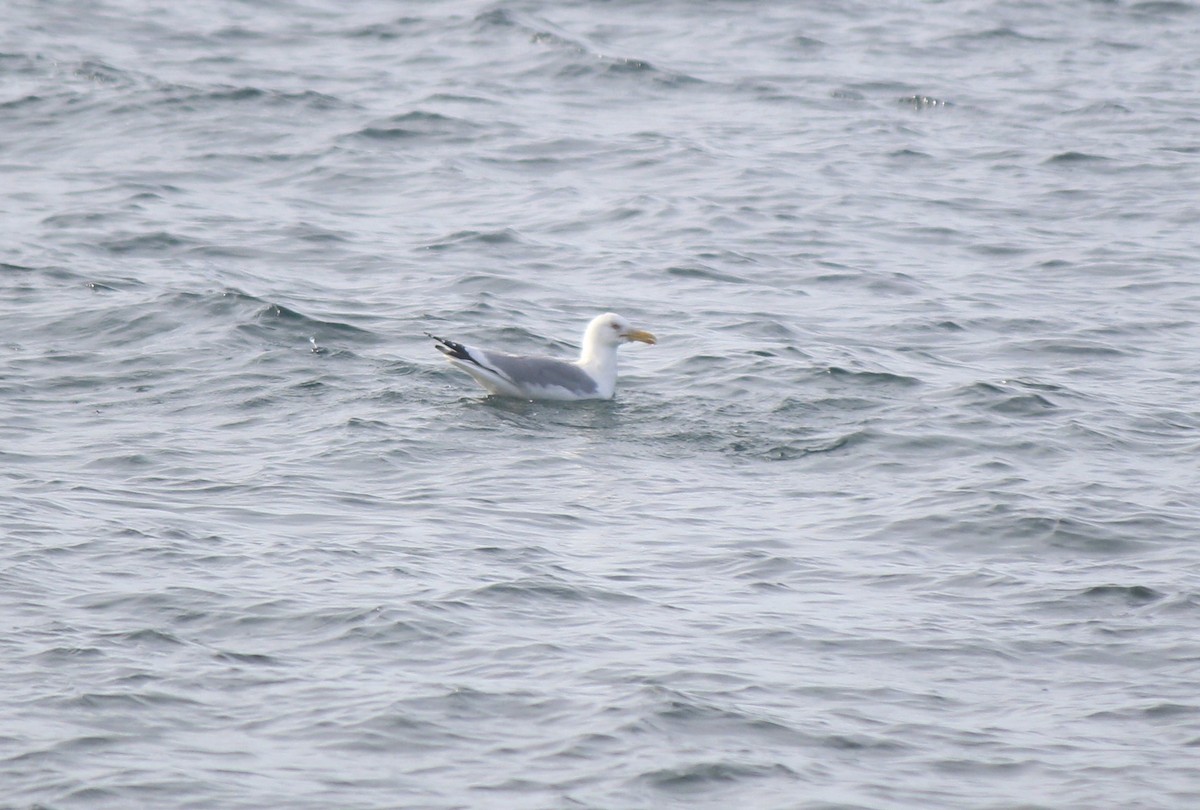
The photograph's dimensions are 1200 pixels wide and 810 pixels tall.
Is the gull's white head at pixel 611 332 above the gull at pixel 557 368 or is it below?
above

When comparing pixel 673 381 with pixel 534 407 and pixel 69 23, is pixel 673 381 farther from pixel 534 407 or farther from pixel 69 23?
pixel 69 23

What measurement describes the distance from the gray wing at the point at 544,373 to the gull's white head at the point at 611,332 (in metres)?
0.31

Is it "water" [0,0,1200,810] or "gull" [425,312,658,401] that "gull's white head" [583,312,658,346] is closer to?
"gull" [425,312,658,401]

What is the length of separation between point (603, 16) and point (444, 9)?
242cm

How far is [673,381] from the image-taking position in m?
14.9

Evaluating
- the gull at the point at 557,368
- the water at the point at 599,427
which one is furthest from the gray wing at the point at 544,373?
the water at the point at 599,427

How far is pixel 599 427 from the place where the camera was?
1378 centimetres

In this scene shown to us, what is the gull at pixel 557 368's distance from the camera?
13938 millimetres

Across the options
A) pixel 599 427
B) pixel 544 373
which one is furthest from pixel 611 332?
pixel 599 427

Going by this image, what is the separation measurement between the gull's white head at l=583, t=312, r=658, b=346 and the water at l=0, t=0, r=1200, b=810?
0.56 metres

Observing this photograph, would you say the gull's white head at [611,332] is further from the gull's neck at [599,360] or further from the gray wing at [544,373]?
the gray wing at [544,373]

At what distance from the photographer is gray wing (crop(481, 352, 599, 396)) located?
14070 millimetres

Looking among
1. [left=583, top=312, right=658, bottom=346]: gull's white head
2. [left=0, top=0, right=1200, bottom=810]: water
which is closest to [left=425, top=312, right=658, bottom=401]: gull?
[left=583, top=312, right=658, bottom=346]: gull's white head

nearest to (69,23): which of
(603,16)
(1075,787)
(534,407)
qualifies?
(603,16)
